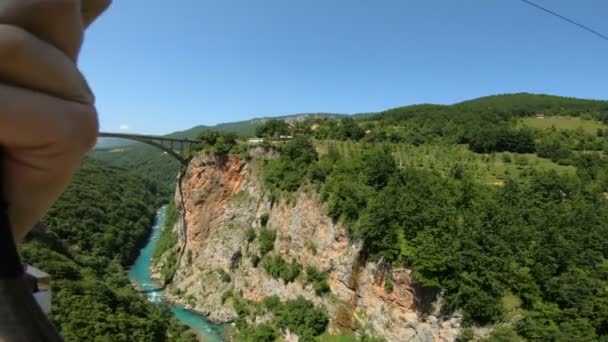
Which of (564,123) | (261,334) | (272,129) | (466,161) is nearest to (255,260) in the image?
(261,334)

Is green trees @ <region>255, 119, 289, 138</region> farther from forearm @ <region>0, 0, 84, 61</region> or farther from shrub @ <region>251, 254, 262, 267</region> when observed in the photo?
forearm @ <region>0, 0, 84, 61</region>

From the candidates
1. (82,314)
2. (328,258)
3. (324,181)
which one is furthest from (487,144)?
(82,314)

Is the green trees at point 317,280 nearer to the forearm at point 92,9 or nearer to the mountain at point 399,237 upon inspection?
A: the mountain at point 399,237

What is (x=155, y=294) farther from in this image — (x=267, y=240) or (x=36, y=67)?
(x=36, y=67)

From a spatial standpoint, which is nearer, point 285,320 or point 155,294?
point 285,320

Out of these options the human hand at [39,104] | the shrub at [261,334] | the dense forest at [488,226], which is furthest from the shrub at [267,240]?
the human hand at [39,104]

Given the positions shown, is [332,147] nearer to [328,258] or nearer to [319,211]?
[319,211]

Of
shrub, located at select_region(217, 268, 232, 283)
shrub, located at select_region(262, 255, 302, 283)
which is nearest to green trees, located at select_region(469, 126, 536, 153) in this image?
shrub, located at select_region(262, 255, 302, 283)
